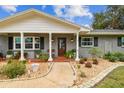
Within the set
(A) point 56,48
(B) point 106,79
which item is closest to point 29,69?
(B) point 106,79

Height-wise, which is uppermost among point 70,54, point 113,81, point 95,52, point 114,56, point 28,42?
point 28,42

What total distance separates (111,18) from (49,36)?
75.9 ft

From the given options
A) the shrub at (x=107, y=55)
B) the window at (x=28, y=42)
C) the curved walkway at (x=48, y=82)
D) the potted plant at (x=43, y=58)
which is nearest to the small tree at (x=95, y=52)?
the shrub at (x=107, y=55)

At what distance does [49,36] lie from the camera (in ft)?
67.6

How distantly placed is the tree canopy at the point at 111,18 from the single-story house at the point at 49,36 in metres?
16.5

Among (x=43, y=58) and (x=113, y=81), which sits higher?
(x=43, y=58)

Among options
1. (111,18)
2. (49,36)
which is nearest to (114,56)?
(49,36)

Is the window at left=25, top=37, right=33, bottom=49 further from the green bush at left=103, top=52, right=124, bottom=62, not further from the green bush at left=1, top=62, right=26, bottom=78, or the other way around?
the green bush at left=1, top=62, right=26, bottom=78

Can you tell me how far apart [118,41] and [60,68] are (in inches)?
394

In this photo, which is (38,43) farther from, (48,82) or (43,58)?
(48,82)

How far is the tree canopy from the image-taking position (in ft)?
131

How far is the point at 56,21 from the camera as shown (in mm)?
20656
